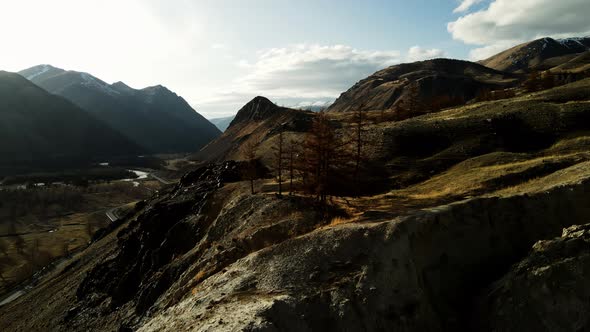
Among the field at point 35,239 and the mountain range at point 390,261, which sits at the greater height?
the mountain range at point 390,261

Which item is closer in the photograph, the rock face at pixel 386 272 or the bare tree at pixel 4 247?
the rock face at pixel 386 272

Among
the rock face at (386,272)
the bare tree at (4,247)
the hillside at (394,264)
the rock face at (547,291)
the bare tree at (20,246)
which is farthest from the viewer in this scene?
the bare tree at (20,246)

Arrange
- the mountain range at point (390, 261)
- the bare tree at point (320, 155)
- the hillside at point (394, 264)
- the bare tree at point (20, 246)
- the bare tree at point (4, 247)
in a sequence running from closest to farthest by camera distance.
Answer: the mountain range at point (390, 261), the hillside at point (394, 264), the bare tree at point (320, 155), the bare tree at point (4, 247), the bare tree at point (20, 246)

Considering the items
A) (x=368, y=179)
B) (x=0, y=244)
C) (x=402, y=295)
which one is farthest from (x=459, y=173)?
(x=0, y=244)

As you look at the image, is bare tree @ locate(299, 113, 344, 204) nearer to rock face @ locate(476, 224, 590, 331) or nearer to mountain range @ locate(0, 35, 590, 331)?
mountain range @ locate(0, 35, 590, 331)

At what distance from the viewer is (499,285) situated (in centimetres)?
2094

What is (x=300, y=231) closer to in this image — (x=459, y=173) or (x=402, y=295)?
(x=402, y=295)

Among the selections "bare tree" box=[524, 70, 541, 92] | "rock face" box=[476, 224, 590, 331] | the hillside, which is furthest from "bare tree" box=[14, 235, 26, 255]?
"bare tree" box=[524, 70, 541, 92]

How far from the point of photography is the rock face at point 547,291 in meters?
18.0

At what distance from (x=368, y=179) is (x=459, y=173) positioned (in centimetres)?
1262

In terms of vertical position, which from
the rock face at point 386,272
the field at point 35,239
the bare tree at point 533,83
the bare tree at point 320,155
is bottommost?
the field at point 35,239

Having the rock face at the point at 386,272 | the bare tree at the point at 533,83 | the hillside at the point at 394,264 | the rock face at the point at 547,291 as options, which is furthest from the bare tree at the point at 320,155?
the bare tree at the point at 533,83

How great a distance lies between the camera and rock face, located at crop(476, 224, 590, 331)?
59.2 feet

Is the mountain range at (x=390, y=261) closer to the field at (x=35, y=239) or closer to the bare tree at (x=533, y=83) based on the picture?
the bare tree at (x=533, y=83)
